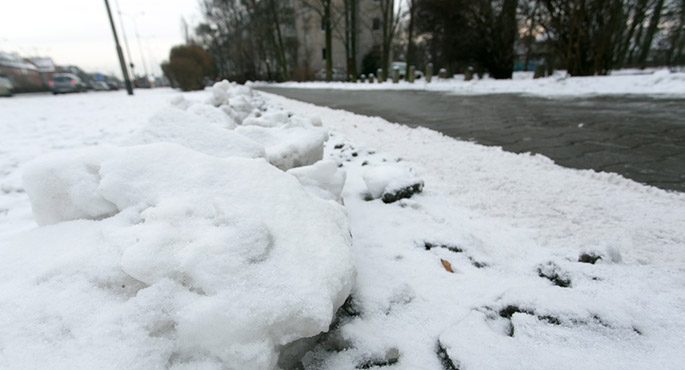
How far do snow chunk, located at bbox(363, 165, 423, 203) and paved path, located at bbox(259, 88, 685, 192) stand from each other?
112cm

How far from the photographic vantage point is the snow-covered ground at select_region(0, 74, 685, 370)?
27.2 inches

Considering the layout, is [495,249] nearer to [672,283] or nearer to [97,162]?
[672,283]

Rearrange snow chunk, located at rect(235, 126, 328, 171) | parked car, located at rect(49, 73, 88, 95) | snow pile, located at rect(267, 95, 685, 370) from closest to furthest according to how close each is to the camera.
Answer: snow pile, located at rect(267, 95, 685, 370), snow chunk, located at rect(235, 126, 328, 171), parked car, located at rect(49, 73, 88, 95)


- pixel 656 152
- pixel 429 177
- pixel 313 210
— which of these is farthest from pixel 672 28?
pixel 313 210

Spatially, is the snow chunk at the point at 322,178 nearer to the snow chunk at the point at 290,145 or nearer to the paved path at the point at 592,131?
the snow chunk at the point at 290,145

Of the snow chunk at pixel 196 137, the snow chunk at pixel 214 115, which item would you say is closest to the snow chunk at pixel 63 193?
the snow chunk at pixel 196 137

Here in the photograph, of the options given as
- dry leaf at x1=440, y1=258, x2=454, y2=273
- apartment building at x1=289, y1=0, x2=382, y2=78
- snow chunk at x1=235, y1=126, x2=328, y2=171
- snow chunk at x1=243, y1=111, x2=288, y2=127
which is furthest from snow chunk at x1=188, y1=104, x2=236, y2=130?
apartment building at x1=289, y1=0, x2=382, y2=78

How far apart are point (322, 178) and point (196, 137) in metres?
0.59

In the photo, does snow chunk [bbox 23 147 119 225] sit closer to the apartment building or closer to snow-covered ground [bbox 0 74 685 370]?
snow-covered ground [bbox 0 74 685 370]

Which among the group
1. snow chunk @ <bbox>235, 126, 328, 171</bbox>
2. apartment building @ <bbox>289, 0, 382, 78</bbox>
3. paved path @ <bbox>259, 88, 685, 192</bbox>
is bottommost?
paved path @ <bbox>259, 88, 685, 192</bbox>

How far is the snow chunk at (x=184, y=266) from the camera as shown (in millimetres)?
672

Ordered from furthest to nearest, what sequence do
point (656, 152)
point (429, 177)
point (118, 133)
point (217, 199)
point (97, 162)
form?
point (118, 133) < point (656, 152) < point (429, 177) < point (97, 162) < point (217, 199)

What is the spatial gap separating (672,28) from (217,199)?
2649cm

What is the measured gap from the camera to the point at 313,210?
1.01m
